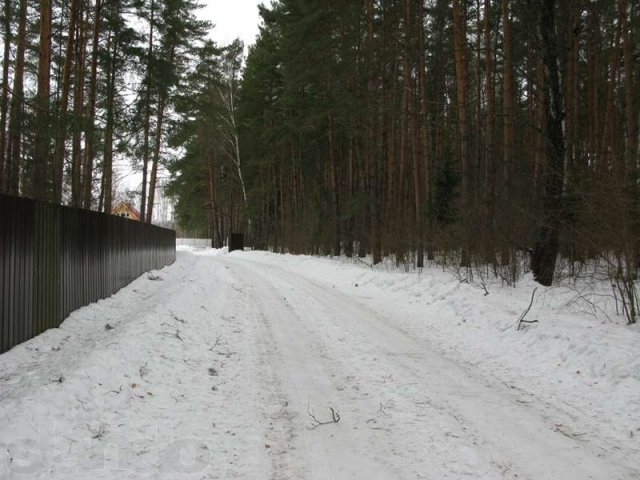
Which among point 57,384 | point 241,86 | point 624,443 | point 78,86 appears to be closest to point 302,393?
point 57,384

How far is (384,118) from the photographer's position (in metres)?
18.5

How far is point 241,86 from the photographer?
3219cm

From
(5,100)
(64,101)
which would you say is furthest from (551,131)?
(5,100)

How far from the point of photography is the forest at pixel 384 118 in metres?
9.23

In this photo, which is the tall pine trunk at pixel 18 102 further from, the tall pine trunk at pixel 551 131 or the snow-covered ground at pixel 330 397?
the tall pine trunk at pixel 551 131

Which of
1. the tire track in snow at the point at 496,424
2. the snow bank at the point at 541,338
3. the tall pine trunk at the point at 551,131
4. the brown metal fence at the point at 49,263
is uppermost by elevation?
the tall pine trunk at the point at 551,131

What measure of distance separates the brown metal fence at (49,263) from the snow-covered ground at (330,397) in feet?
1.19

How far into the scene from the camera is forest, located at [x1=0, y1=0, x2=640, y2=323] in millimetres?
9234

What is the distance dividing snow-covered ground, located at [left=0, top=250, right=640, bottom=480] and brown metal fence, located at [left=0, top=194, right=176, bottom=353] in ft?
1.19

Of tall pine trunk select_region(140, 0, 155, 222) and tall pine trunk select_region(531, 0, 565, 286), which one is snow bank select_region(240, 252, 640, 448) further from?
tall pine trunk select_region(140, 0, 155, 222)

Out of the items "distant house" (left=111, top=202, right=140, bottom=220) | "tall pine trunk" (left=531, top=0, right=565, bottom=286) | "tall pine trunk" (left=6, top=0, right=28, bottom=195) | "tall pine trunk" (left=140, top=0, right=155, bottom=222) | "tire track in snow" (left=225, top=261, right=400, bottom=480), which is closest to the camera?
"tire track in snow" (left=225, top=261, right=400, bottom=480)

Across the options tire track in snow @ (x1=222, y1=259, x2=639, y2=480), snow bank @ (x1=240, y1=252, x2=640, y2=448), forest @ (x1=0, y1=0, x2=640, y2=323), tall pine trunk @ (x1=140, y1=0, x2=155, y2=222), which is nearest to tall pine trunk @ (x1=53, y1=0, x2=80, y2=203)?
forest @ (x1=0, y1=0, x2=640, y2=323)

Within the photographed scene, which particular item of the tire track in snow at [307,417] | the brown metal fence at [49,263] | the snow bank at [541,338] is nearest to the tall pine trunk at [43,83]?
the brown metal fence at [49,263]

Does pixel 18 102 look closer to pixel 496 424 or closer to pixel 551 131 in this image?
pixel 496 424
